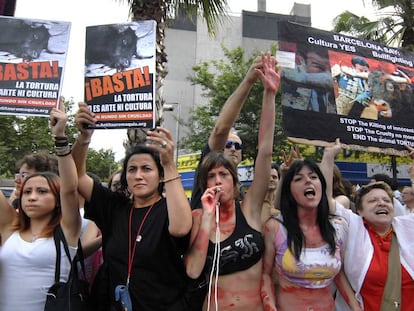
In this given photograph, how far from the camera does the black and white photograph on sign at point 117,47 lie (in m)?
A: 3.05

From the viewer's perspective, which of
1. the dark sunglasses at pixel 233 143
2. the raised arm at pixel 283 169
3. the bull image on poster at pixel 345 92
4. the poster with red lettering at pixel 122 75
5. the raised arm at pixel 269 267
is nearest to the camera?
the raised arm at pixel 269 267

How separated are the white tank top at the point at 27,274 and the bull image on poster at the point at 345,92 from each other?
2.17 meters

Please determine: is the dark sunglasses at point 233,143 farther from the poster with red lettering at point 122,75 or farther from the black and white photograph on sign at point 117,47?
the black and white photograph on sign at point 117,47

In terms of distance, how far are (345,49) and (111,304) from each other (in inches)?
125

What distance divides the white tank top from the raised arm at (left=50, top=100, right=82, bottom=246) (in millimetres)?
152

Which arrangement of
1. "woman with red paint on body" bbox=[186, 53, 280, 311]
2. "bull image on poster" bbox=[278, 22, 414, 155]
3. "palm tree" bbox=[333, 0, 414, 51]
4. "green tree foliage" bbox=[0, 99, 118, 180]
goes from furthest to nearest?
"green tree foliage" bbox=[0, 99, 118, 180], "palm tree" bbox=[333, 0, 414, 51], "bull image on poster" bbox=[278, 22, 414, 155], "woman with red paint on body" bbox=[186, 53, 280, 311]

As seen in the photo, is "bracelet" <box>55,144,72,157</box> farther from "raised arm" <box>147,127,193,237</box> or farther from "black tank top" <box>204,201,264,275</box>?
"black tank top" <box>204,201,264,275</box>

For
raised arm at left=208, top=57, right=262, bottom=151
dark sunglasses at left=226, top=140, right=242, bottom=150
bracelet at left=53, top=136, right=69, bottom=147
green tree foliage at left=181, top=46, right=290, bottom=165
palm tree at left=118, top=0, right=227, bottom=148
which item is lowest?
bracelet at left=53, top=136, right=69, bottom=147

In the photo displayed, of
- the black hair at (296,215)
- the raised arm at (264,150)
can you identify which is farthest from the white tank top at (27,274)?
the black hair at (296,215)

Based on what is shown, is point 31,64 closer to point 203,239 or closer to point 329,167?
point 203,239

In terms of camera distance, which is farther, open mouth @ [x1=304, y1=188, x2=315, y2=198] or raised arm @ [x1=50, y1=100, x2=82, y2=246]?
open mouth @ [x1=304, y1=188, x2=315, y2=198]

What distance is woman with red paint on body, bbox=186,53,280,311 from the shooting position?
2457 millimetres

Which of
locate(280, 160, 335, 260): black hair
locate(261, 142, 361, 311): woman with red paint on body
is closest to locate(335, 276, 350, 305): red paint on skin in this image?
locate(261, 142, 361, 311): woman with red paint on body

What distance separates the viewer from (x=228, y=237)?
2.56 m
